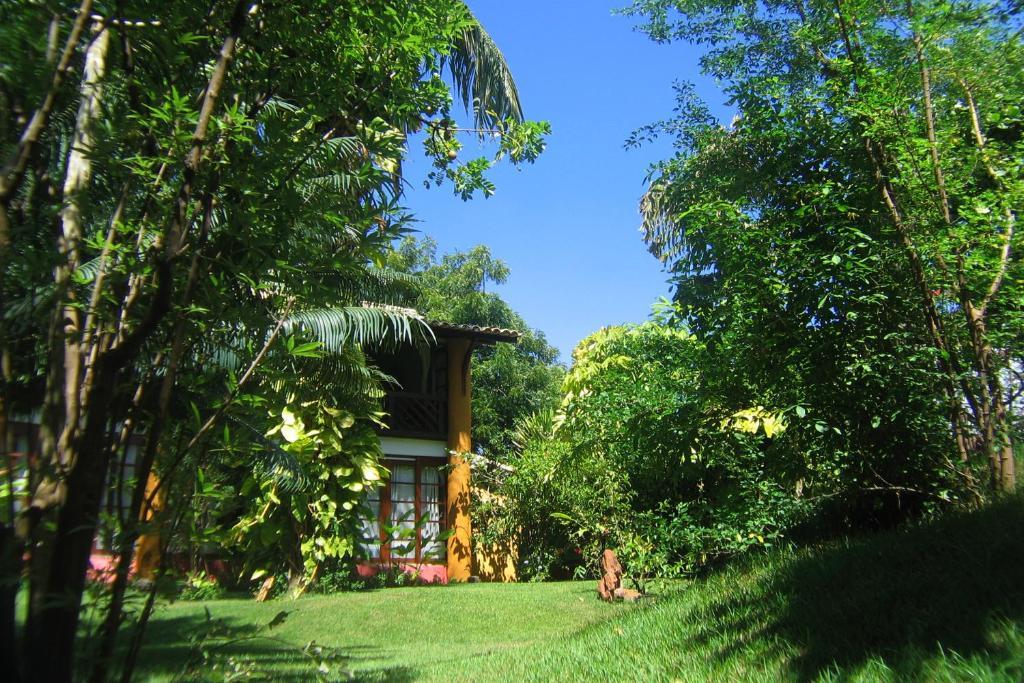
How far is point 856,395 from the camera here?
6203 millimetres

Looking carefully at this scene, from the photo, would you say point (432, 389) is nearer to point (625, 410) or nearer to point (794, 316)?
point (625, 410)

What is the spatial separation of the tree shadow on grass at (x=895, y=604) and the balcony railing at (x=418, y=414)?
11895 mm

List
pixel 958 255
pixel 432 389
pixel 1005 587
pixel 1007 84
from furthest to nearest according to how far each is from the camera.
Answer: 1. pixel 432 389
2. pixel 1007 84
3. pixel 958 255
4. pixel 1005 587

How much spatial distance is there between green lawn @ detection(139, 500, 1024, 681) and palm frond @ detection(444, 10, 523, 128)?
33.5 ft

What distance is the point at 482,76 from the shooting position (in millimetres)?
15430

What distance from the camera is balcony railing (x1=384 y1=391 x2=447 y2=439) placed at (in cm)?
1734

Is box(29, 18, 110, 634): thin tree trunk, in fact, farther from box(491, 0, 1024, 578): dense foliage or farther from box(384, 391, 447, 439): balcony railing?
box(384, 391, 447, 439): balcony railing

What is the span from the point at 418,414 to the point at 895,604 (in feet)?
45.3

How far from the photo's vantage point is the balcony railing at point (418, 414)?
17344mm

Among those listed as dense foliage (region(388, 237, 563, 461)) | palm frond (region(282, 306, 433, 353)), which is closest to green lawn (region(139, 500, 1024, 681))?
palm frond (region(282, 306, 433, 353))

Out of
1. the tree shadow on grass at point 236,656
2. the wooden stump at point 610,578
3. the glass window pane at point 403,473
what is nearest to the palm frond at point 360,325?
the glass window pane at point 403,473

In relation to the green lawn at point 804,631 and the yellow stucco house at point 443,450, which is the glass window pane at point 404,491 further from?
the green lawn at point 804,631

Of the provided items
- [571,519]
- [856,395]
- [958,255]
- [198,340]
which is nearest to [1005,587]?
[856,395]

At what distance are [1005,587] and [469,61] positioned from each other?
13.3 meters
